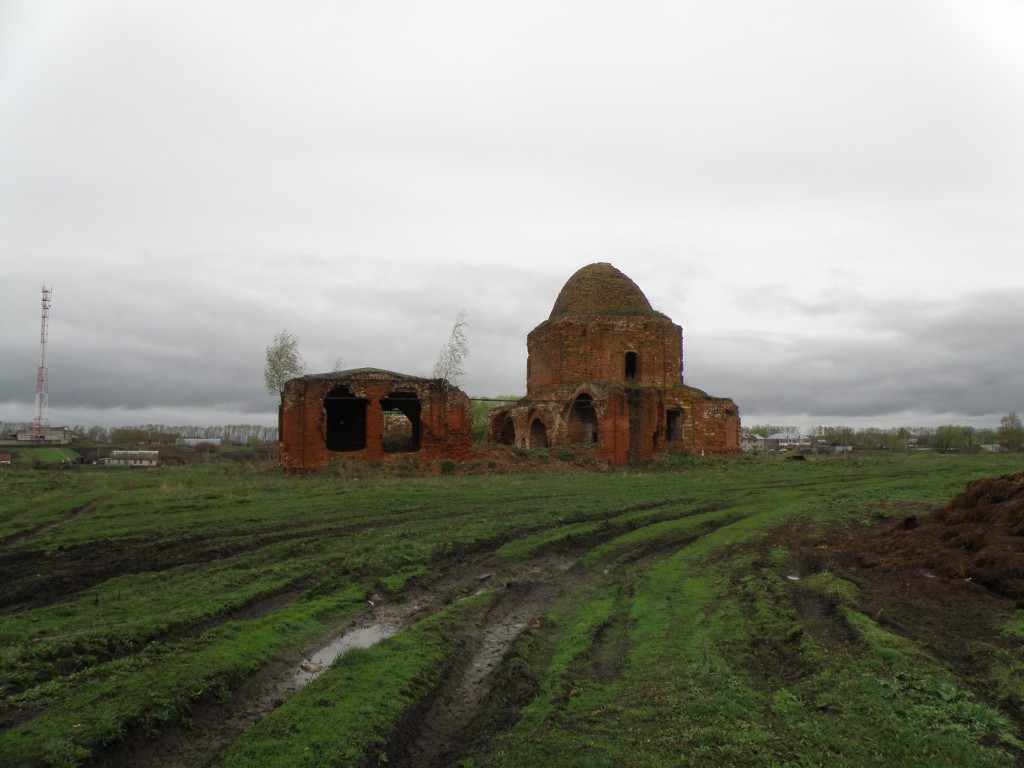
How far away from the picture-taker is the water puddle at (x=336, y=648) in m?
6.07

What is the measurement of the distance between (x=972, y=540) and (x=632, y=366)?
2650 cm

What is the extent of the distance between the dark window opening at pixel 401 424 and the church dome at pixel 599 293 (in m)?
10.1

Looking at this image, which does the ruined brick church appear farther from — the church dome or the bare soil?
the bare soil

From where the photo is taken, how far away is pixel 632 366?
3625cm

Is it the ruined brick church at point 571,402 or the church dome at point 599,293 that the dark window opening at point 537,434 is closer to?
the ruined brick church at point 571,402

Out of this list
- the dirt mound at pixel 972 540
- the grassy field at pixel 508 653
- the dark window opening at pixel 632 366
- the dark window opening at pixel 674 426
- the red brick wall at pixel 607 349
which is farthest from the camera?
the dark window opening at pixel 632 366

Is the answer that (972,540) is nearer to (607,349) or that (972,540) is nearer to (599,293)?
(607,349)

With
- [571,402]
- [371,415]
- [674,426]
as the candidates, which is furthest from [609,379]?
[371,415]

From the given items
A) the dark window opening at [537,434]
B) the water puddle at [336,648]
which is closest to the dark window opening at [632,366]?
the dark window opening at [537,434]

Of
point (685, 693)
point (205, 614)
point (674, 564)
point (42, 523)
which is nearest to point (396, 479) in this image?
point (42, 523)

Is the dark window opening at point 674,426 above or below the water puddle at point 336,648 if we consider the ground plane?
above

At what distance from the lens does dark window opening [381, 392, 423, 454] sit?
29.8 meters

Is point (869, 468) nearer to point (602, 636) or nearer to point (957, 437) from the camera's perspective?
point (602, 636)

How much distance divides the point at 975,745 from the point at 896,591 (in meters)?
4.48
